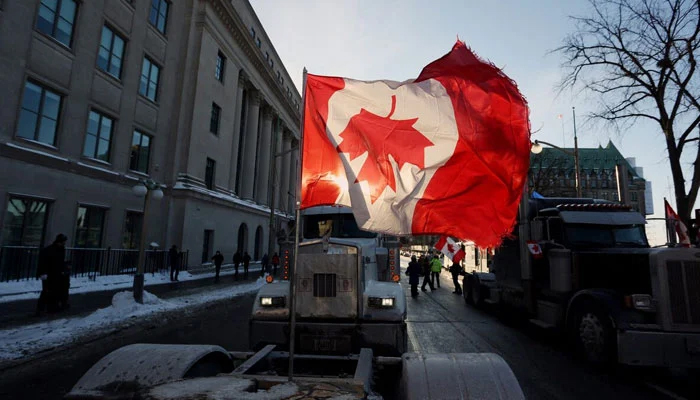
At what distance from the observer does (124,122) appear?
20297mm

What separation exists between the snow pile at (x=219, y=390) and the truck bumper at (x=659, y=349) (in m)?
5.98

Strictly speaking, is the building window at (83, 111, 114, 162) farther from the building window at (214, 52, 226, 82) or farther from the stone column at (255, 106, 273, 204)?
the stone column at (255, 106, 273, 204)

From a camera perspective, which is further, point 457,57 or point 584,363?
point 584,363

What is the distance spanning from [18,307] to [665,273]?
15528mm

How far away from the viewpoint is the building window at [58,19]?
51.5 ft

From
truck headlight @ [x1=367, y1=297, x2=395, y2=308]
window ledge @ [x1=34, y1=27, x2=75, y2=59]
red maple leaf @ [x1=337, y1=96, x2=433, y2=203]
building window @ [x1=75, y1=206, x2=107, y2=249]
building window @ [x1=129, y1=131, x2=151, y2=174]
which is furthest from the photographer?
building window @ [x1=129, y1=131, x2=151, y2=174]

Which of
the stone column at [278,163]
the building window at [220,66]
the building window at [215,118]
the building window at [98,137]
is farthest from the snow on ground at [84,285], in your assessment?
the stone column at [278,163]

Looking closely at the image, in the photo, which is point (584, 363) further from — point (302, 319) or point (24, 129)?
point (24, 129)

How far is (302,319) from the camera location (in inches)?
203

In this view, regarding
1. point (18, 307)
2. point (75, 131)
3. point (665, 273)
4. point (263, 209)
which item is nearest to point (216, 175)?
point (263, 209)

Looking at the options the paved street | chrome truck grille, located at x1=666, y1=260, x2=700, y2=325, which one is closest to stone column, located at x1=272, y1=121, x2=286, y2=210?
the paved street

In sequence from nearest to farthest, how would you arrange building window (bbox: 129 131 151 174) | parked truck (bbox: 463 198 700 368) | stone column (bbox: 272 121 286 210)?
parked truck (bbox: 463 198 700 368) < building window (bbox: 129 131 151 174) < stone column (bbox: 272 121 286 210)

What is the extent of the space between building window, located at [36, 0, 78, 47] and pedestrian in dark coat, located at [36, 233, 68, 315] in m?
11.1

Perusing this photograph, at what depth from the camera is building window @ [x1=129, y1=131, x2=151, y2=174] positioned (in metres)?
21.5
